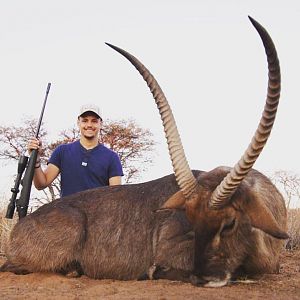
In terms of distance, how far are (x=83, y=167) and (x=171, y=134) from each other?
295 cm

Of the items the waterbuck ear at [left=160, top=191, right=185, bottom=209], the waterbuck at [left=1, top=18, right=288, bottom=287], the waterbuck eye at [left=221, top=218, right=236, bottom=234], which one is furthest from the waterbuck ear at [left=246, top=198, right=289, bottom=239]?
the waterbuck ear at [left=160, top=191, right=185, bottom=209]

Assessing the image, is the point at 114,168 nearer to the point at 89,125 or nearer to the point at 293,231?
the point at 89,125

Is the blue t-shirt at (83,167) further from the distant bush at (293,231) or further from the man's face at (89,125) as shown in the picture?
the distant bush at (293,231)

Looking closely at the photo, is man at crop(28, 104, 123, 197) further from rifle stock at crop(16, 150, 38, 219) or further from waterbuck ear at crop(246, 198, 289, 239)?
waterbuck ear at crop(246, 198, 289, 239)

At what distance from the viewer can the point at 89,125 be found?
7.60m

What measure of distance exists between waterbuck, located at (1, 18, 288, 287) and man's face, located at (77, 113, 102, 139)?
167 cm

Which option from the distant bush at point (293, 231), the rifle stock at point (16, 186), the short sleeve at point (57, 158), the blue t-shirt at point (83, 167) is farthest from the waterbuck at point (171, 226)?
the distant bush at point (293, 231)

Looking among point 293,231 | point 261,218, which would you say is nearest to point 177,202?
point 261,218

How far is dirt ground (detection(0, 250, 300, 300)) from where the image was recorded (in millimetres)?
4188

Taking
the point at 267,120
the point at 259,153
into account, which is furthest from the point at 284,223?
the point at 267,120

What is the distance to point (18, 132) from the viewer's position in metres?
25.9

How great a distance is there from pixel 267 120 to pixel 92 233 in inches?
102

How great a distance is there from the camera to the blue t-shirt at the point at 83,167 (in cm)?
745

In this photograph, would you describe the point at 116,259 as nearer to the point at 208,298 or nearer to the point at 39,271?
the point at 39,271
